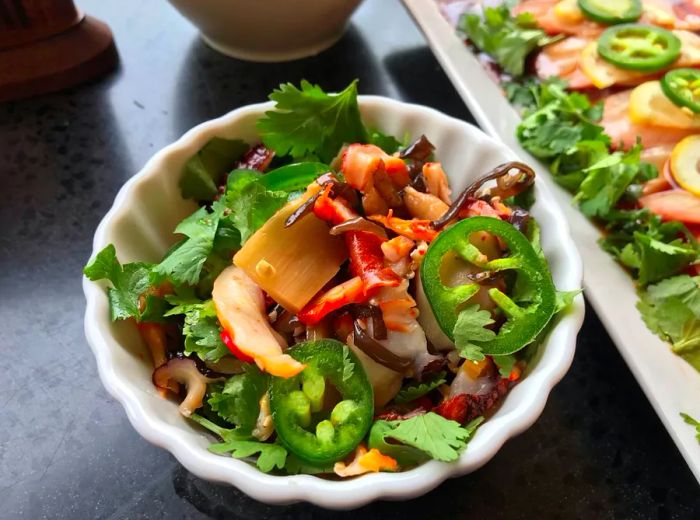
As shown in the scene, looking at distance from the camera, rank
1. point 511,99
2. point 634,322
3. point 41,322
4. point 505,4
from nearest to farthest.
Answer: point 634,322, point 41,322, point 511,99, point 505,4

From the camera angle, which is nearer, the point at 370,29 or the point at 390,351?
the point at 390,351

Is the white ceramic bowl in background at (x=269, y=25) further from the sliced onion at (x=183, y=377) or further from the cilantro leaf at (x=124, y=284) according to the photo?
the sliced onion at (x=183, y=377)

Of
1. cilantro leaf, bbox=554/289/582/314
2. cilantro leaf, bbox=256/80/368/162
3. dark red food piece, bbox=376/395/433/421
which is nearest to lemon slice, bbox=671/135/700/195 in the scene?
cilantro leaf, bbox=554/289/582/314

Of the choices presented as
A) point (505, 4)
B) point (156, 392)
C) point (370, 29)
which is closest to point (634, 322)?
point (156, 392)

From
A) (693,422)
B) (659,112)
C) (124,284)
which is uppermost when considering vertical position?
(124,284)

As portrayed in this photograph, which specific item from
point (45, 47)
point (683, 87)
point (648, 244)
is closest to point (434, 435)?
point (648, 244)

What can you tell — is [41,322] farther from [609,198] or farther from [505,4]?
[505,4]

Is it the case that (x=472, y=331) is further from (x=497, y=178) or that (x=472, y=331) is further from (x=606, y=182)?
(x=606, y=182)
